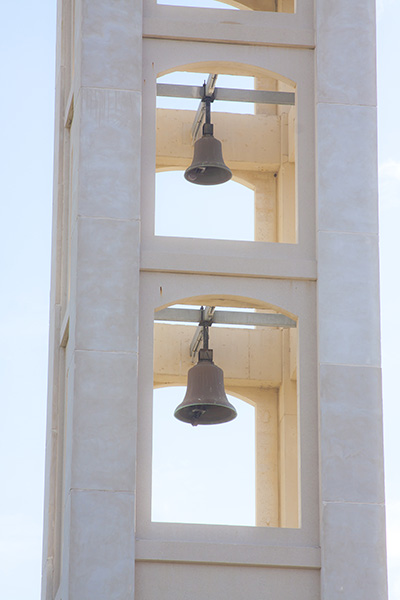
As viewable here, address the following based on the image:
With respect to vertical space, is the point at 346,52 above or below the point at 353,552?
above

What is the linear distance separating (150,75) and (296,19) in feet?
7.49

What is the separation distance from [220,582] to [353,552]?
67.7 inches

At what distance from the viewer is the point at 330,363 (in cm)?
2495

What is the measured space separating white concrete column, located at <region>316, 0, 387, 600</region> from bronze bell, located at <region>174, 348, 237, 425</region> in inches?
68.7

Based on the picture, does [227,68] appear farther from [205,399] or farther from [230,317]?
[205,399]

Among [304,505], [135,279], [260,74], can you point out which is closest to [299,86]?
[260,74]

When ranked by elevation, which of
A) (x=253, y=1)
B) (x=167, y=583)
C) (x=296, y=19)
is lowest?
(x=167, y=583)

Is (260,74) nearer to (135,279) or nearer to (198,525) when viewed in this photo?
(135,279)

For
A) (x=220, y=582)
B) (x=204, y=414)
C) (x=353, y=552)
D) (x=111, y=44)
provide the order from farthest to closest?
1. (x=204, y=414)
2. (x=111, y=44)
3. (x=353, y=552)
4. (x=220, y=582)

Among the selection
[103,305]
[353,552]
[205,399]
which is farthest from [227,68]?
[353,552]

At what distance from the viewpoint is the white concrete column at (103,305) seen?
2375cm

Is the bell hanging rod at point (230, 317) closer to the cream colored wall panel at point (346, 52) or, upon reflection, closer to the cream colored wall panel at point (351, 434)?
the cream colored wall panel at point (351, 434)

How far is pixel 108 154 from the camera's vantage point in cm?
2556

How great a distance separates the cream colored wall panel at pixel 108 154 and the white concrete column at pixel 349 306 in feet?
8.32
